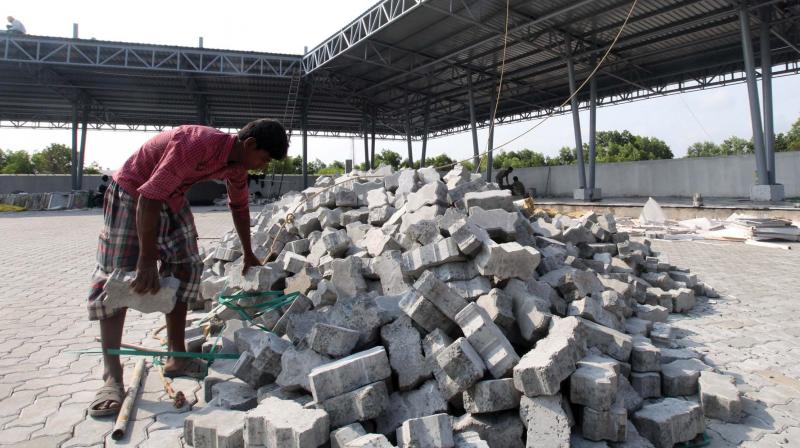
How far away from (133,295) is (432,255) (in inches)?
68.8

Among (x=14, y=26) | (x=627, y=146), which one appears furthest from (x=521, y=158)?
(x=14, y=26)

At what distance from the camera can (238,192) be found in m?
3.04

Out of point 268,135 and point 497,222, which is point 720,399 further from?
point 268,135

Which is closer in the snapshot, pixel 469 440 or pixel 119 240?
pixel 469 440

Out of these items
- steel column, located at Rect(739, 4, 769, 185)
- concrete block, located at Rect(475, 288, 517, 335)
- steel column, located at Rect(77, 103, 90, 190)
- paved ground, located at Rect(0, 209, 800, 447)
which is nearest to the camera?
paved ground, located at Rect(0, 209, 800, 447)

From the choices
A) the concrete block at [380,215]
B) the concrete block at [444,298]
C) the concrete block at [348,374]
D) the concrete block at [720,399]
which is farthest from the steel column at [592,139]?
the concrete block at [348,374]

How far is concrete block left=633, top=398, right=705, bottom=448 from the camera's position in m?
2.13

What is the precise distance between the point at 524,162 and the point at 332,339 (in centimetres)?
4933

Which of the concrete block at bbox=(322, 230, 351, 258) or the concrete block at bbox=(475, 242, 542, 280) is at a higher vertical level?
the concrete block at bbox=(322, 230, 351, 258)

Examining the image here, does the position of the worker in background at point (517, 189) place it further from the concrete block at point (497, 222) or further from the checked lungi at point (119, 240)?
the checked lungi at point (119, 240)

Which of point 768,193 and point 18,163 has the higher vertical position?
point 18,163

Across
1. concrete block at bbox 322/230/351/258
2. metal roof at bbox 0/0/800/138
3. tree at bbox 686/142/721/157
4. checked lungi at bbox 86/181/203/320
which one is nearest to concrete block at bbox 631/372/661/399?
concrete block at bbox 322/230/351/258

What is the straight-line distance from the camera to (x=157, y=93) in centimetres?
2277

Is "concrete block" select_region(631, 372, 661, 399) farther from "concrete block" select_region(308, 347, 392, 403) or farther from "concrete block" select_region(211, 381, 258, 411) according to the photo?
"concrete block" select_region(211, 381, 258, 411)
